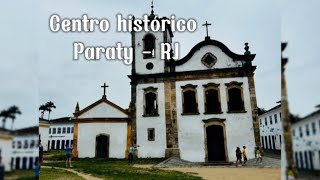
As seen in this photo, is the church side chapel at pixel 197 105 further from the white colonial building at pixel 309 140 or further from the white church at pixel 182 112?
the white colonial building at pixel 309 140

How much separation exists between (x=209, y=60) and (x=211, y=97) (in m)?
3.71

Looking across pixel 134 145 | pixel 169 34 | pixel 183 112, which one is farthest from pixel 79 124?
pixel 169 34

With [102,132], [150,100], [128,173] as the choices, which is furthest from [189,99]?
[128,173]

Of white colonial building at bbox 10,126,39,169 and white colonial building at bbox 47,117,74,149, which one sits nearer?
white colonial building at bbox 10,126,39,169

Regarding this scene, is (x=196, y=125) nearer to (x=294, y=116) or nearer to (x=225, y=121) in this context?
(x=225, y=121)

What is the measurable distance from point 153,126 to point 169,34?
422 inches

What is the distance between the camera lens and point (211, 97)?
27.0 meters

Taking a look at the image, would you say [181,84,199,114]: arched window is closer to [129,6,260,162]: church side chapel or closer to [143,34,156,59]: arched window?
[129,6,260,162]: church side chapel

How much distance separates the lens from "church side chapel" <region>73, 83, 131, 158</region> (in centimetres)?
2742

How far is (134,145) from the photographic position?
87.9 feet

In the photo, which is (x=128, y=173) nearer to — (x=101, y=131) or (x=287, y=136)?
(x=101, y=131)

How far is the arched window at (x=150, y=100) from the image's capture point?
91.7 ft

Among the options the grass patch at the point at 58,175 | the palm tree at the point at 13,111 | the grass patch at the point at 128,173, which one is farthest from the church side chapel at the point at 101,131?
the palm tree at the point at 13,111

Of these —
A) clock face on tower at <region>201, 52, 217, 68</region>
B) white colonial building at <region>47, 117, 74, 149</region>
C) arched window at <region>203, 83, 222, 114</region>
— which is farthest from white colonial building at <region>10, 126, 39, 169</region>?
white colonial building at <region>47, 117, 74, 149</region>
